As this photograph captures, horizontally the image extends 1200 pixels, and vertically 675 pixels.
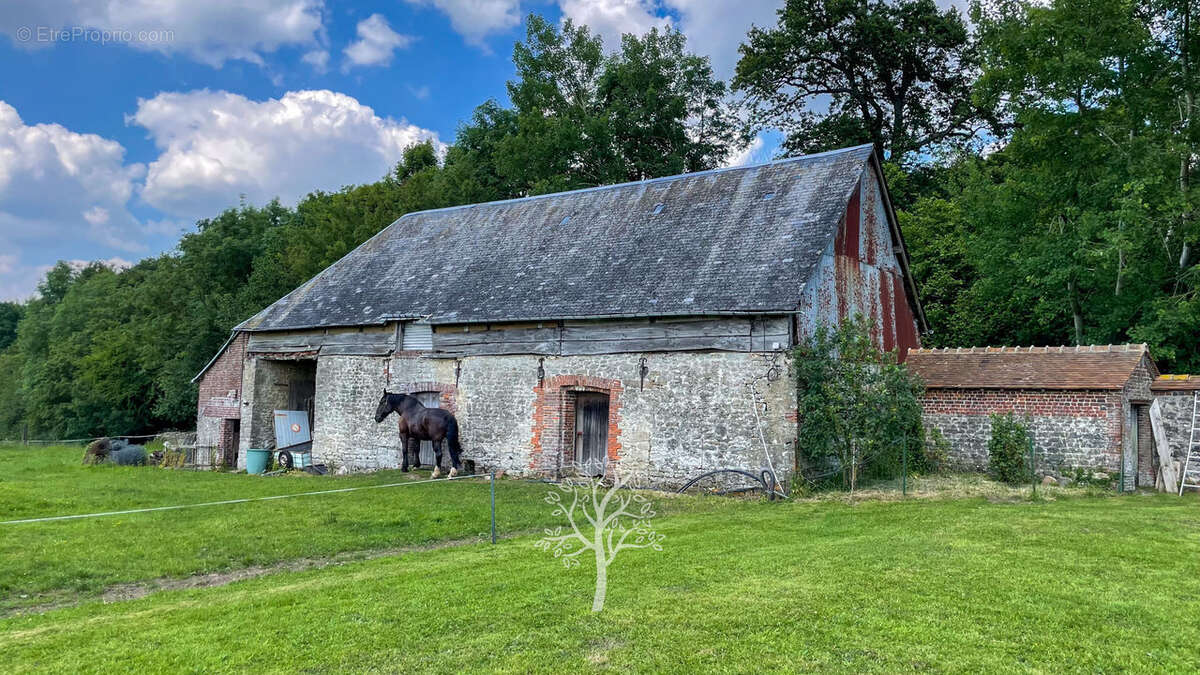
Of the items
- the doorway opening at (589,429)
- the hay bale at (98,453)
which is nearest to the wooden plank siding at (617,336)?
the doorway opening at (589,429)

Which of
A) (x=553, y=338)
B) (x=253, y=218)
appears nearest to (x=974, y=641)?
(x=553, y=338)

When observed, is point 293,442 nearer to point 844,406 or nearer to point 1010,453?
point 844,406

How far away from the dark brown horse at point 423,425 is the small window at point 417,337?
1279 mm

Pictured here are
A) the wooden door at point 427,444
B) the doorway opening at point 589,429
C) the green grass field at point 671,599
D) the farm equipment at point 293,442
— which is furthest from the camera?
the farm equipment at point 293,442

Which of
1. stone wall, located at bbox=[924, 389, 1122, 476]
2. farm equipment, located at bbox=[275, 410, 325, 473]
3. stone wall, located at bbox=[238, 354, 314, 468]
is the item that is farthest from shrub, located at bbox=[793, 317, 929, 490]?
stone wall, located at bbox=[238, 354, 314, 468]

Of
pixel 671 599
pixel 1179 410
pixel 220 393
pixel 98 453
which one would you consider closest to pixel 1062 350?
pixel 1179 410

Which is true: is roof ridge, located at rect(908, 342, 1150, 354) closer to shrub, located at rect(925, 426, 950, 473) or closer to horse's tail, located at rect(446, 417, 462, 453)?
shrub, located at rect(925, 426, 950, 473)

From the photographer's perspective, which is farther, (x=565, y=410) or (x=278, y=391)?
(x=278, y=391)

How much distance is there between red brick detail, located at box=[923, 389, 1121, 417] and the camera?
14.9 meters

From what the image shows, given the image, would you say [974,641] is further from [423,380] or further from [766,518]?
[423,380]

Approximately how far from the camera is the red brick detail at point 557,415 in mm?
16109

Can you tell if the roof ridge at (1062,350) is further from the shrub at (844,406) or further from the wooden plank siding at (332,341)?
the wooden plank siding at (332,341)

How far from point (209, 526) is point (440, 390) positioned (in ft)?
24.9

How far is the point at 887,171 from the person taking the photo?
2969 cm
